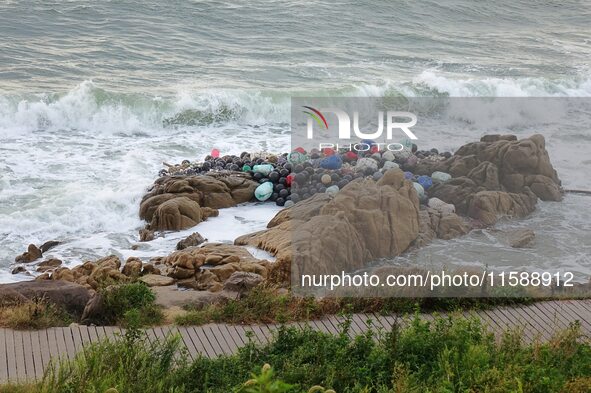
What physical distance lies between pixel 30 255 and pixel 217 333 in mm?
5846

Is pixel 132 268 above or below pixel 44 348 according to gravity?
below

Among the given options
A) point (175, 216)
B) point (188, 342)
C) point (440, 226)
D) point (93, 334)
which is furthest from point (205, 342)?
point (440, 226)

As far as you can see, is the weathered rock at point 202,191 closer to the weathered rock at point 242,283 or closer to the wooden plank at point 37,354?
the weathered rock at point 242,283

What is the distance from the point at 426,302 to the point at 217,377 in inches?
137

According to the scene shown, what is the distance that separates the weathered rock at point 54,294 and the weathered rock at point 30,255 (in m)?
3.26

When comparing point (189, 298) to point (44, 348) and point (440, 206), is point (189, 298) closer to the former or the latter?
point (44, 348)

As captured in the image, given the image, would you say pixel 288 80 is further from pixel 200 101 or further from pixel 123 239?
pixel 123 239

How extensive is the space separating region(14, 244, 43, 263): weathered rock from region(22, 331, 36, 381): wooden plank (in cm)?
494

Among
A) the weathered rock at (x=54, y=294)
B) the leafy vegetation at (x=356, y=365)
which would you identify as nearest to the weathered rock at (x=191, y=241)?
the weathered rock at (x=54, y=294)

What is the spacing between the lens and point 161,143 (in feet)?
74.2

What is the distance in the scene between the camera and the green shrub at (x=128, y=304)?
10.5m

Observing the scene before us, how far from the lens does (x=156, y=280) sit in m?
12.8

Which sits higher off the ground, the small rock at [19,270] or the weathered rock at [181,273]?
the weathered rock at [181,273]

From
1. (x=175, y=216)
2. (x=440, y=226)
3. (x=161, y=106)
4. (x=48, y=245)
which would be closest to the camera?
(x=48, y=245)
